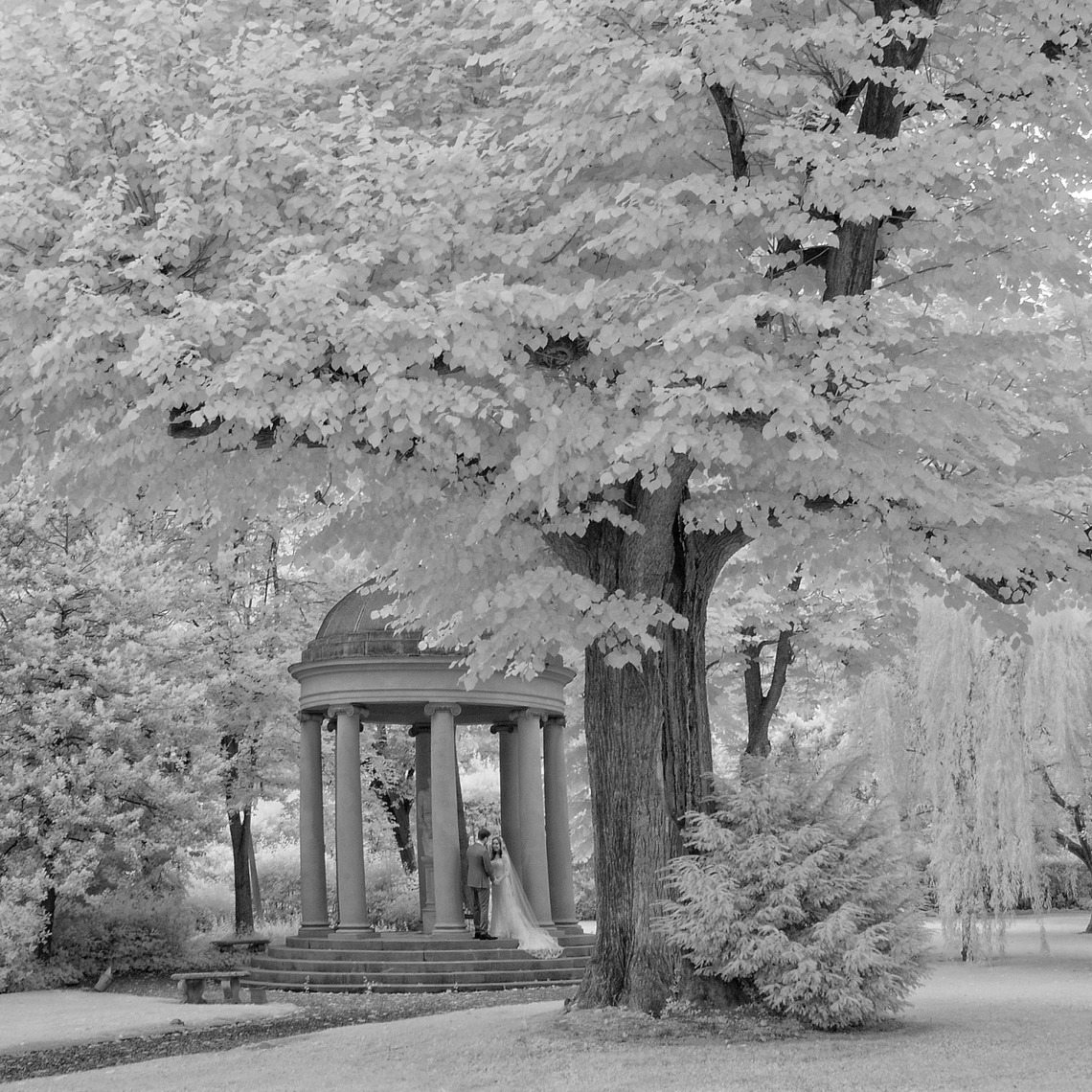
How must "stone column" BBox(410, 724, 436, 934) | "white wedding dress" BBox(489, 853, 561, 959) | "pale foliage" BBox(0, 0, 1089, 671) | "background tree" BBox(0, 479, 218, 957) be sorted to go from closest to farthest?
"pale foliage" BBox(0, 0, 1089, 671) → "background tree" BBox(0, 479, 218, 957) → "white wedding dress" BBox(489, 853, 561, 959) → "stone column" BBox(410, 724, 436, 934)

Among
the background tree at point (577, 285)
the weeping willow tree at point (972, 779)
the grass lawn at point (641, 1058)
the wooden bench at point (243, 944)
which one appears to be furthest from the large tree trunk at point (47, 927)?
the weeping willow tree at point (972, 779)

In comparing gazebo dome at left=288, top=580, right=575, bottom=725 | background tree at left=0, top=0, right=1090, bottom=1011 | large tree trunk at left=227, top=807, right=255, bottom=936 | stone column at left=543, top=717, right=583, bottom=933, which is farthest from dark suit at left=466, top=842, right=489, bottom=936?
background tree at left=0, top=0, right=1090, bottom=1011

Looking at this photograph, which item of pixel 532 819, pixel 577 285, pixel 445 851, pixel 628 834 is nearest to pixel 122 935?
pixel 445 851

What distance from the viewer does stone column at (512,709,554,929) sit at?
19.5 metres

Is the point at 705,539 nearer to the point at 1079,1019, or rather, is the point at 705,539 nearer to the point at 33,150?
the point at 1079,1019

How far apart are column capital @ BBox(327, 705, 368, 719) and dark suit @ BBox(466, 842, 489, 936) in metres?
2.69

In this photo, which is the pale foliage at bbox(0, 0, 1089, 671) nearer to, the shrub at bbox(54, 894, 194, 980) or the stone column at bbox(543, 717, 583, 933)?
the stone column at bbox(543, 717, 583, 933)

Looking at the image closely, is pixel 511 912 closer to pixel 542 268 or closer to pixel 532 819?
pixel 532 819

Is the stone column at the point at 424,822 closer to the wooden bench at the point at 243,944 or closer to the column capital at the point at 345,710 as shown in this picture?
the column capital at the point at 345,710

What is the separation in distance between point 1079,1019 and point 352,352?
763cm

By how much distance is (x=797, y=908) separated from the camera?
9891 millimetres

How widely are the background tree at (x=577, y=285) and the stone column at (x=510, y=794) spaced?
31.5 ft

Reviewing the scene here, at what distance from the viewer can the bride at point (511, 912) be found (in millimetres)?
18359

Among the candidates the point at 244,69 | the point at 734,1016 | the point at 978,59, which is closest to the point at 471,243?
the point at 244,69
